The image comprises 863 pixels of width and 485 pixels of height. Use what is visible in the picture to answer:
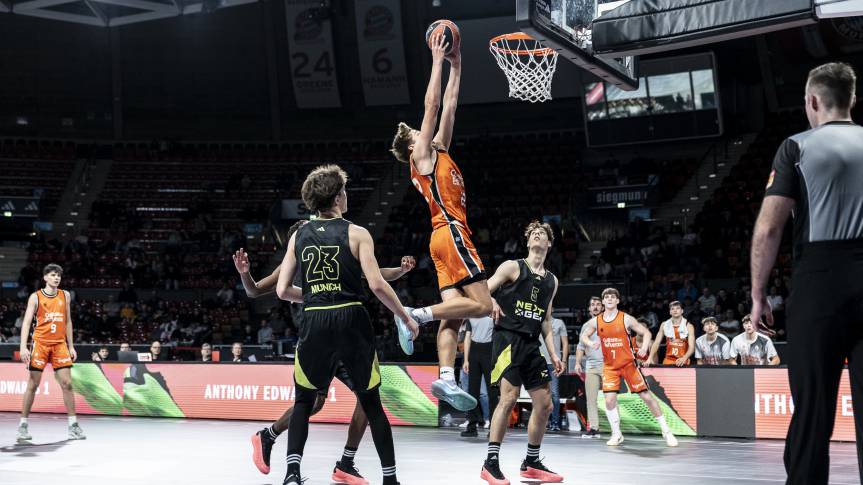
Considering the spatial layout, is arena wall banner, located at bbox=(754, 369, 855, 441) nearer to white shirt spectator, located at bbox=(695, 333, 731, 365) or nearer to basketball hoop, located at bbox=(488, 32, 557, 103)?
white shirt spectator, located at bbox=(695, 333, 731, 365)

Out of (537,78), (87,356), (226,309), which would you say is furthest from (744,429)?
(226,309)

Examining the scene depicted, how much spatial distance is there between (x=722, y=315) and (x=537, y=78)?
10399 millimetres

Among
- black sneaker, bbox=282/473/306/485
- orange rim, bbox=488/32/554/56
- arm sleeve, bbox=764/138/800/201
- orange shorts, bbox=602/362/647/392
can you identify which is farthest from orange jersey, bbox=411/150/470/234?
orange shorts, bbox=602/362/647/392

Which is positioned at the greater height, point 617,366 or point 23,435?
point 617,366

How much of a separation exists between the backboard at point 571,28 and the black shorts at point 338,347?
4072mm

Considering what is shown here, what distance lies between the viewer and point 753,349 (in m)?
14.2

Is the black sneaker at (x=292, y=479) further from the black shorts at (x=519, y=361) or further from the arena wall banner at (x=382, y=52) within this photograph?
the arena wall banner at (x=382, y=52)

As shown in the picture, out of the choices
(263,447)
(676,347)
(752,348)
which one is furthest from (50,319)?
(752,348)

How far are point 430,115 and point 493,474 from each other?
9.98 ft

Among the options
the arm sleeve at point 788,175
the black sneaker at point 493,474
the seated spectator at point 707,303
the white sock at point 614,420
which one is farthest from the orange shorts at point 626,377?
the seated spectator at point 707,303

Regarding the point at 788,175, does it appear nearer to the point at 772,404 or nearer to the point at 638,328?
the point at 638,328

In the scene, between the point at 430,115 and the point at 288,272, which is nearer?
the point at 288,272

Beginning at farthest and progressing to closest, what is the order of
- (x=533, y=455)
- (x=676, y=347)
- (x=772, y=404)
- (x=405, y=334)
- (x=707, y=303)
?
(x=707, y=303) < (x=676, y=347) < (x=772, y=404) < (x=533, y=455) < (x=405, y=334)

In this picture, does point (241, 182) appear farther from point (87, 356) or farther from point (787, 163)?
point (787, 163)
